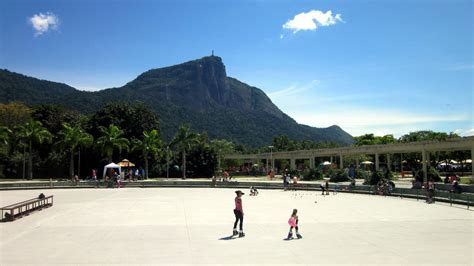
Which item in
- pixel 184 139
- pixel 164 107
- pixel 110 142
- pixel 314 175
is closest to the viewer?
pixel 314 175

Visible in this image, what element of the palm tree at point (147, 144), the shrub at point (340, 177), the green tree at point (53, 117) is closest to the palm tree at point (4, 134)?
the green tree at point (53, 117)

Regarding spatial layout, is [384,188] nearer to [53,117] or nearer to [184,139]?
[184,139]

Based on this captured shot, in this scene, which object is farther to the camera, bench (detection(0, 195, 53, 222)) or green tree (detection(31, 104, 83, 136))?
green tree (detection(31, 104, 83, 136))

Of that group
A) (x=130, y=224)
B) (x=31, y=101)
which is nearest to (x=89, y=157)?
(x=130, y=224)

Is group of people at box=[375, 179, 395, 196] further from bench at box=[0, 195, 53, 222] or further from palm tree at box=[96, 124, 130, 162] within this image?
palm tree at box=[96, 124, 130, 162]

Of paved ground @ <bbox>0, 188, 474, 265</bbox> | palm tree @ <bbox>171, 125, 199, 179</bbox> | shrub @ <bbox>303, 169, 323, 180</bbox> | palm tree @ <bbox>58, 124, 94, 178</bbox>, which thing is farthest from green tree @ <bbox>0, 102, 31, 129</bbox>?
paved ground @ <bbox>0, 188, 474, 265</bbox>

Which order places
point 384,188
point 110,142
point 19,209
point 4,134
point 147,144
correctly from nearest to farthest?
point 19,209 → point 384,188 → point 4,134 → point 110,142 → point 147,144

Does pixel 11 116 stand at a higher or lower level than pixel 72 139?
higher

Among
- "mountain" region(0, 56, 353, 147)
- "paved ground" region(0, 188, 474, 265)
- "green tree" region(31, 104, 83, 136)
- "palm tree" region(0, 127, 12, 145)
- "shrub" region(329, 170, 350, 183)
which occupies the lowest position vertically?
"paved ground" region(0, 188, 474, 265)

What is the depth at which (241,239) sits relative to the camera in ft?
Answer: 41.7

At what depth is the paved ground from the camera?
1019 cm

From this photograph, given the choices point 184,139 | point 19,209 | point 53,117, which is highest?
point 53,117

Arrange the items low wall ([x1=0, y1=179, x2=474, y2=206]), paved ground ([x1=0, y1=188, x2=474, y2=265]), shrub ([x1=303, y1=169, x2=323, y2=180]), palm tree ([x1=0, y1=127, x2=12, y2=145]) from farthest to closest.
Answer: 1. palm tree ([x1=0, y1=127, x2=12, y2=145])
2. shrub ([x1=303, y1=169, x2=323, y2=180])
3. low wall ([x1=0, y1=179, x2=474, y2=206])
4. paved ground ([x1=0, y1=188, x2=474, y2=265])

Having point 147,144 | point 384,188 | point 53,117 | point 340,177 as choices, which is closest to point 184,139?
point 147,144
